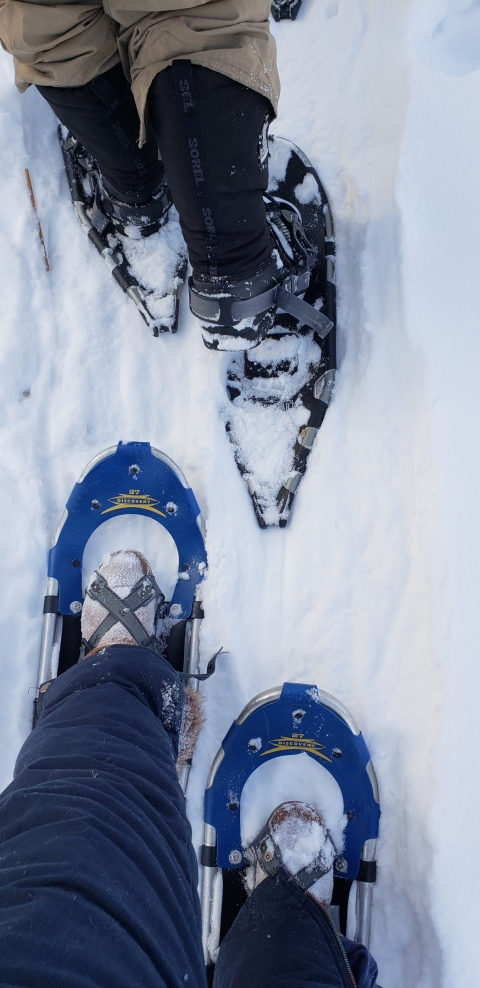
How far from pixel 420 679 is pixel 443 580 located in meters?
0.23

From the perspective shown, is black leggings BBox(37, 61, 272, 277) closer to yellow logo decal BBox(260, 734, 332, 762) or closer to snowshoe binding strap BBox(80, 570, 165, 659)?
snowshoe binding strap BBox(80, 570, 165, 659)

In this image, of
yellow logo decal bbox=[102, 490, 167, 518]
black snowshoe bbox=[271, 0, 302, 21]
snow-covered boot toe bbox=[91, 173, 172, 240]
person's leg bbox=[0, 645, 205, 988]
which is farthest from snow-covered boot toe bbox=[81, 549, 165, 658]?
black snowshoe bbox=[271, 0, 302, 21]

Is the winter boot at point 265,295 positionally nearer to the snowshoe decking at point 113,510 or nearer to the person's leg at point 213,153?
the person's leg at point 213,153

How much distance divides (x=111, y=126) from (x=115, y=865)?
127 cm

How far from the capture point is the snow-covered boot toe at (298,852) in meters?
1.27

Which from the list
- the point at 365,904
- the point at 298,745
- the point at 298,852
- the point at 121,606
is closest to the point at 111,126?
the point at 121,606

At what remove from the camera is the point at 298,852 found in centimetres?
127

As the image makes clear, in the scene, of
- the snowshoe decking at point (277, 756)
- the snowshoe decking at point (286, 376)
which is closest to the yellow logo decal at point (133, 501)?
the snowshoe decking at point (286, 376)

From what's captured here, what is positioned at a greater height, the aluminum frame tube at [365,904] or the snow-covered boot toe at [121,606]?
the snow-covered boot toe at [121,606]

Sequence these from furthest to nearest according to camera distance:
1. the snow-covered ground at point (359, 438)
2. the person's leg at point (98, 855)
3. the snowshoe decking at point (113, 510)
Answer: the snowshoe decking at point (113, 510), the snow-covered ground at point (359, 438), the person's leg at point (98, 855)

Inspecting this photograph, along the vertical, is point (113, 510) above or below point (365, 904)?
above

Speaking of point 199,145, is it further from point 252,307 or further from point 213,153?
point 252,307

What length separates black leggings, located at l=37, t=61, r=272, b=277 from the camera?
947 millimetres

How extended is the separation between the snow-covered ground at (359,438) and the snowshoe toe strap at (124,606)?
4.3 inches
